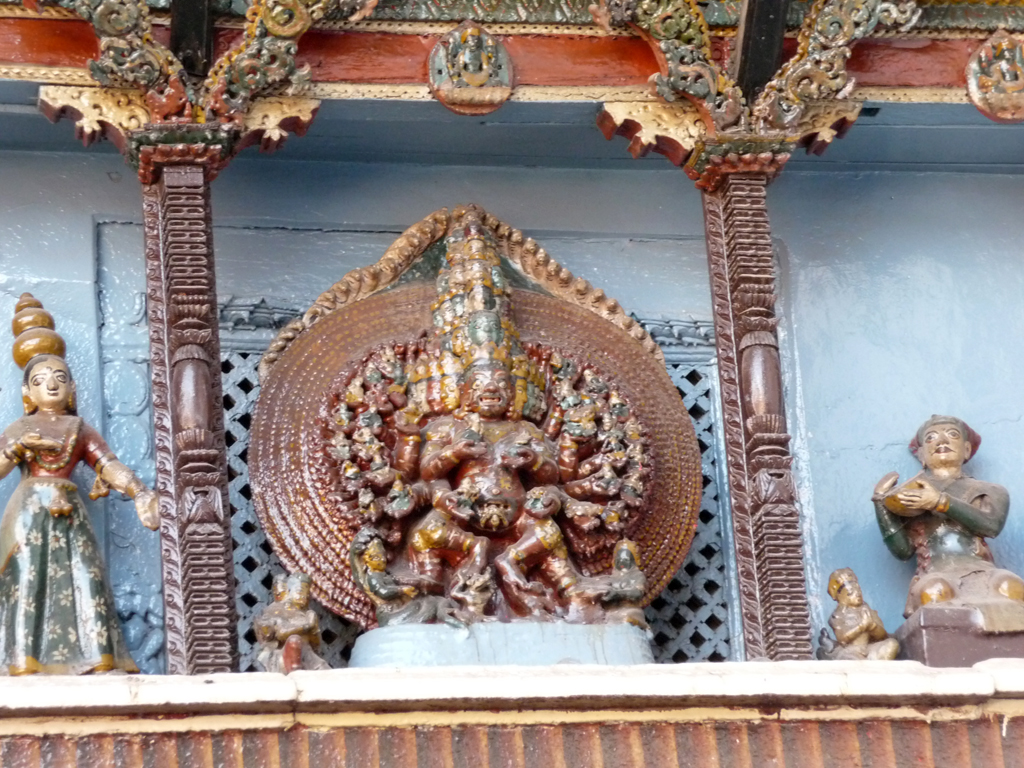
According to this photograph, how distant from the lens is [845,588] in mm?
5469

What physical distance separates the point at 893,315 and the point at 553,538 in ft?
4.40

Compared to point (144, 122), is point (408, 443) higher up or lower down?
lower down

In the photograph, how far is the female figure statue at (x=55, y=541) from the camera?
5168 millimetres

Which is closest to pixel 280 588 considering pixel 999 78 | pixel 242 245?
pixel 242 245

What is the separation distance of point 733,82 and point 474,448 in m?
1.13

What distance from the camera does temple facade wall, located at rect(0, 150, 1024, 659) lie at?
19.2ft

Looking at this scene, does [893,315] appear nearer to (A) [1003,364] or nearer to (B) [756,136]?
(A) [1003,364]

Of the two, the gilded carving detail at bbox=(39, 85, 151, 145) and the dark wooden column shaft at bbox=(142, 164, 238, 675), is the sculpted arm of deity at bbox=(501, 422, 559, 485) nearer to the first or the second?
the dark wooden column shaft at bbox=(142, 164, 238, 675)

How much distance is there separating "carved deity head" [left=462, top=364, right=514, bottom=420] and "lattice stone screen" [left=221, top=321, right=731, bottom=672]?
60cm

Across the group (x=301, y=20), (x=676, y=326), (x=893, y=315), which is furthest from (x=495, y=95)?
(x=893, y=315)

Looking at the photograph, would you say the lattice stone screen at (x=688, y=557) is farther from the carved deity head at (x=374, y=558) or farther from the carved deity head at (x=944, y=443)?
the carved deity head at (x=944, y=443)

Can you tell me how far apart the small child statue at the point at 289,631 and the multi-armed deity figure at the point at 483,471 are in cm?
15

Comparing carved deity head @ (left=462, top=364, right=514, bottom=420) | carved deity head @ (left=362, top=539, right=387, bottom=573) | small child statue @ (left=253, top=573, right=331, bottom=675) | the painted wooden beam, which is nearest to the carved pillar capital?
the painted wooden beam

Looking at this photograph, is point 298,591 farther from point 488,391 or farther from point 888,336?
point 888,336
